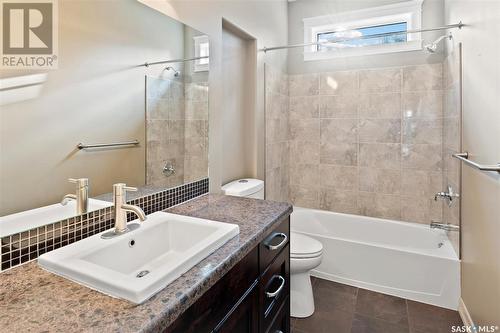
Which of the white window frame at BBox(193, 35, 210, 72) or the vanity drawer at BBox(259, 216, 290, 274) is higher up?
the white window frame at BBox(193, 35, 210, 72)

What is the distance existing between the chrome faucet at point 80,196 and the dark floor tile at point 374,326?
1790 millimetres

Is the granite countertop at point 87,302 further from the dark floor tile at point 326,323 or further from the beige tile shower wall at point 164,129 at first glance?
the dark floor tile at point 326,323

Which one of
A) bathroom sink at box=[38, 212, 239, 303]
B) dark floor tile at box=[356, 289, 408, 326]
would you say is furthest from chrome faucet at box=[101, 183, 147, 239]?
dark floor tile at box=[356, 289, 408, 326]

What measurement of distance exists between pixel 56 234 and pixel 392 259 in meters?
2.29

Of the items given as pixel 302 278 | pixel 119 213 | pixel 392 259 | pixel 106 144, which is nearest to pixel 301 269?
pixel 302 278

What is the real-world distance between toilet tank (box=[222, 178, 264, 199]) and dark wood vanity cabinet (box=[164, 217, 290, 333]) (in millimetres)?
693

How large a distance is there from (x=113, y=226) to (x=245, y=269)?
0.59 m

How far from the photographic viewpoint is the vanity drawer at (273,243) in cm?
124

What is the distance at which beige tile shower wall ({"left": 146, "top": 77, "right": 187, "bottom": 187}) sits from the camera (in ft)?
4.93

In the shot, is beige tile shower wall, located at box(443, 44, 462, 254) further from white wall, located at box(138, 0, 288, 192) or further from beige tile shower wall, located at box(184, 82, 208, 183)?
beige tile shower wall, located at box(184, 82, 208, 183)

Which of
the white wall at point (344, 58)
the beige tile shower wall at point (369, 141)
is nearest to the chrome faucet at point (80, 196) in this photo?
the beige tile shower wall at point (369, 141)

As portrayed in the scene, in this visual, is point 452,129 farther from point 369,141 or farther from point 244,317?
point 244,317

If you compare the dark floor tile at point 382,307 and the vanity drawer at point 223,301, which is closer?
the vanity drawer at point 223,301

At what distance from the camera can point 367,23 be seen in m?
3.15
